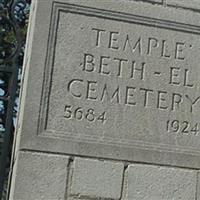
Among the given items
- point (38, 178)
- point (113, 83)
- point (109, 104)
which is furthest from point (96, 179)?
point (113, 83)

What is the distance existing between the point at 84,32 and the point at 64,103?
47 cm

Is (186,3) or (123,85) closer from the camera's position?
(123,85)

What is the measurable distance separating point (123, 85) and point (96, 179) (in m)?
0.61

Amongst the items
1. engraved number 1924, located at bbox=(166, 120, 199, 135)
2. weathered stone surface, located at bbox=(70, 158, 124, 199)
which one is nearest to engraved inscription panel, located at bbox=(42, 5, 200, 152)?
engraved number 1924, located at bbox=(166, 120, 199, 135)

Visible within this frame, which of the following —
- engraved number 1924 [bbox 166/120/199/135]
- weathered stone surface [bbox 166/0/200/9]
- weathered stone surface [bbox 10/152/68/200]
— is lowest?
weathered stone surface [bbox 10/152/68/200]

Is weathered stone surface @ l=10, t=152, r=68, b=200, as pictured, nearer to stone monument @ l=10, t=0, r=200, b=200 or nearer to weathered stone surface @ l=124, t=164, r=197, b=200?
stone monument @ l=10, t=0, r=200, b=200

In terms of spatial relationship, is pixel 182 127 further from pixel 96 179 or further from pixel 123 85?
pixel 96 179

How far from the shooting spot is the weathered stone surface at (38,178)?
3.29 m

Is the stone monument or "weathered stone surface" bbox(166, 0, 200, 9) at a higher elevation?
"weathered stone surface" bbox(166, 0, 200, 9)

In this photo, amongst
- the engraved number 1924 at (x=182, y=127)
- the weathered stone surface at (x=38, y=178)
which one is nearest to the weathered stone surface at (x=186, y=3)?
the engraved number 1924 at (x=182, y=127)

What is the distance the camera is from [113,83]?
353 cm

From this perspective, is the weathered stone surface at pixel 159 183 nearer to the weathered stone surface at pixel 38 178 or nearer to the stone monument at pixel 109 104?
the stone monument at pixel 109 104

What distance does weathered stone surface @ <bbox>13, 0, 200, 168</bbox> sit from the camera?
134 inches

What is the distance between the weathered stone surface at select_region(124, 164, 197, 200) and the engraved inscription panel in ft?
0.49
